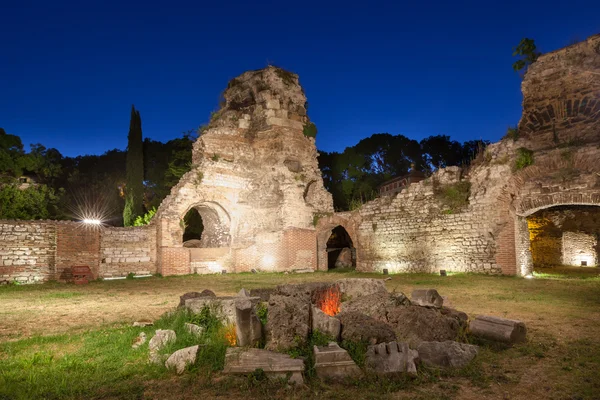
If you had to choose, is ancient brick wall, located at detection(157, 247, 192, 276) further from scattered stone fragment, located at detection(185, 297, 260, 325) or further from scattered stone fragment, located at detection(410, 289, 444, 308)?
scattered stone fragment, located at detection(410, 289, 444, 308)

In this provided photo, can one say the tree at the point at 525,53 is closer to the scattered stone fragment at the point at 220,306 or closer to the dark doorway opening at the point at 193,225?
the scattered stone fragment at the point at 220,306

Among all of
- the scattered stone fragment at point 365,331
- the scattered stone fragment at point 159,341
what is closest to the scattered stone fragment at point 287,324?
the scattered stone fragment at point 365,331

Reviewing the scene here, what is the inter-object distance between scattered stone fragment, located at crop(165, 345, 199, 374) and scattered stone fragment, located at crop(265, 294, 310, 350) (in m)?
0.79

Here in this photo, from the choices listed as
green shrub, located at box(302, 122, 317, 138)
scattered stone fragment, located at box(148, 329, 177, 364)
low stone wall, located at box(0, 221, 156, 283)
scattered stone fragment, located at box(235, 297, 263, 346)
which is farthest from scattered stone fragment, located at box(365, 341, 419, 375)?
green shrub, located at box(302, 122, 317, 138)

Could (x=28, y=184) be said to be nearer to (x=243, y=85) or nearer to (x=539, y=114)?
(x=243, y=85)

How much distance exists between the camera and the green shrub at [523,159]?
41.6 feet

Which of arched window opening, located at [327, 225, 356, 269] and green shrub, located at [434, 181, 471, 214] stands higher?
green shrub, located at [434, 181, 471, 214]

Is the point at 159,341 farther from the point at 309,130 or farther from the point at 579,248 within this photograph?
the point at 579,248

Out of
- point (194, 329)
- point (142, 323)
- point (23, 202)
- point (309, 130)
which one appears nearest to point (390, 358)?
point (194, 329)

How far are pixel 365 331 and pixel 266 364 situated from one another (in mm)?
1244

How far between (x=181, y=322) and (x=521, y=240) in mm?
11270

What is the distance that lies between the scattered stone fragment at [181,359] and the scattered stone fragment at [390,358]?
1774 mm

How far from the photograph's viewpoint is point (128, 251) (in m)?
15.9

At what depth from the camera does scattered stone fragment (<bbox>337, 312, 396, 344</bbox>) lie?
4.55 m
